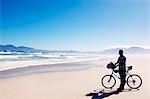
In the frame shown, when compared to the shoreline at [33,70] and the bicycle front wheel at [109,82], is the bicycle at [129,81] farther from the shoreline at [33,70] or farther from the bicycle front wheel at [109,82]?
the shoreline at [33,70]

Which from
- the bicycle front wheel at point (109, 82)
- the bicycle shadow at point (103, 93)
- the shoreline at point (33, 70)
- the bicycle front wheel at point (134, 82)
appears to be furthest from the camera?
the shoreline at point (33, 70)

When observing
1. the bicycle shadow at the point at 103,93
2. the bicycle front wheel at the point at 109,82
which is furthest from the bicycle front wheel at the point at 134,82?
the bicycle front wheel at the point at 109,82

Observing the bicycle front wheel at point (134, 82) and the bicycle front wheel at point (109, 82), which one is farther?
the bicycle front wheel at point (109, 82)

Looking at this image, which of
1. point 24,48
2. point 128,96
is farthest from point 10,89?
point 24,48

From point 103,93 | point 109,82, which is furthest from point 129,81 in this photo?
point 103,93

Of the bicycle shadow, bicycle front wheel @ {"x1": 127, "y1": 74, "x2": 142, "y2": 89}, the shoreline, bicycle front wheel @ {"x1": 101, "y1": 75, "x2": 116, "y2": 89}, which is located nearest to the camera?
the bicycle shadow

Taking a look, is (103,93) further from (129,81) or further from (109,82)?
(129,81)

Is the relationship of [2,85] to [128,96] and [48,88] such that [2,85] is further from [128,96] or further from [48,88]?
[128,96]

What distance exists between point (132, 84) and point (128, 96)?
79.0 inches

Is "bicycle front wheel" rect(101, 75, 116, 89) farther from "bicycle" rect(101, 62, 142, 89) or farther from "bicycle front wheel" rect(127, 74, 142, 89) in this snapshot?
"bicycle front wheel" rect(127, 74, 142, 89)

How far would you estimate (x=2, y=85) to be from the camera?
13211 millimetres

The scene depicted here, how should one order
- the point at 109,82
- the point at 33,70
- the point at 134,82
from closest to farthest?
the point at 134,82
the point at 109,82
the point at 33,70

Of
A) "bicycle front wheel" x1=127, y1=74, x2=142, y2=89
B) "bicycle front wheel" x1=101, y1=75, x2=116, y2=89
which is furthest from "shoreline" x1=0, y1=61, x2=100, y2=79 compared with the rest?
"bicycle front wheel" x1=127, y1=74, x2=142, y2=89

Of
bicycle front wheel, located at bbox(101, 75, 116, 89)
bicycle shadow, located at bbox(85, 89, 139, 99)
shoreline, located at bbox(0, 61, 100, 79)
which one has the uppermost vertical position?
shoreline, located at bbox(0, 61, 100, 79)
